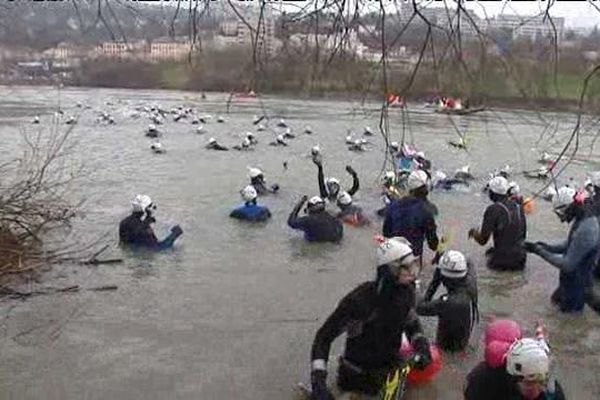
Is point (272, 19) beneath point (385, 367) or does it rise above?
above

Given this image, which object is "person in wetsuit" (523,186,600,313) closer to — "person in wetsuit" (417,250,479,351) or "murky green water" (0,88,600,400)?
"murky green water" (0,88,600,400)

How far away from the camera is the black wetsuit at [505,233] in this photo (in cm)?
1016

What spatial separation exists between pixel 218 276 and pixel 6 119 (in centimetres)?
2709

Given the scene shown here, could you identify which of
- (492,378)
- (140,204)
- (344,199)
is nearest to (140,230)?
(140,204)

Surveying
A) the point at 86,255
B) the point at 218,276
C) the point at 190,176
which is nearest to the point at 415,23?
the point at 218,276

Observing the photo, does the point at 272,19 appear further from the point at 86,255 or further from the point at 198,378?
the point at 86,255

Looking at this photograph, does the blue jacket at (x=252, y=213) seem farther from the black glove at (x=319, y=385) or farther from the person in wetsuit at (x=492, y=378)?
the person in wetsuit at (x=492, y=378)

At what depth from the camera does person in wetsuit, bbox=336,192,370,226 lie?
14109 mm

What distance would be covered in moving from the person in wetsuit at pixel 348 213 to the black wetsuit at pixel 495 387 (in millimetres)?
9242

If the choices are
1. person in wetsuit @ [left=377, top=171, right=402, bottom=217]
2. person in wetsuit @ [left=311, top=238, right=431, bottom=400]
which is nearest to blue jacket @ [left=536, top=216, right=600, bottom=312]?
person in wetsuit @ [left=377, top=171, right=402, bottom=217]

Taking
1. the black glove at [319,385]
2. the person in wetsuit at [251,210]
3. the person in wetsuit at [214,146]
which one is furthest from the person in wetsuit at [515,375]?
the person in wetsuit at [214,146]

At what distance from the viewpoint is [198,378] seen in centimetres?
713

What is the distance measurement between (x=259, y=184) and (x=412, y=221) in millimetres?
8318

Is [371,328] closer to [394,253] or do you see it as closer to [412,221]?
[394,253]
